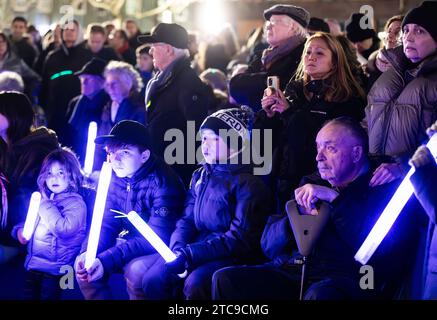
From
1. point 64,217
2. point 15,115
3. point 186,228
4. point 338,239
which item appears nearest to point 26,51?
point 15,115

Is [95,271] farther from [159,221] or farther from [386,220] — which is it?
[386,220]

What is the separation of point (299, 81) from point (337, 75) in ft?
0.97

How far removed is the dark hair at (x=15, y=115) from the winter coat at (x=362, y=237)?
2565 millimetres

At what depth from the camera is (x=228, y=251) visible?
18.0ft

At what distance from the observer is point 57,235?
5.82 metres

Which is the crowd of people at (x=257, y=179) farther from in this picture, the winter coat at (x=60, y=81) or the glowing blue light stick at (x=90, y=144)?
the winter coat at (x=60, y=81)

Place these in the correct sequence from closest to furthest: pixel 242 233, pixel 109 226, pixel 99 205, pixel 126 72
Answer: pixel 99 205, pixel 242 233, pixel 109 226, pixel 126 72

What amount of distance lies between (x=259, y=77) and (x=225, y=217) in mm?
1418

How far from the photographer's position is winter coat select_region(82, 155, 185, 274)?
5.82 m

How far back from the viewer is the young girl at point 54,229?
5.83 metres

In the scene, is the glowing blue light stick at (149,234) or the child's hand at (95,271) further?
the child's hand at (95,271)

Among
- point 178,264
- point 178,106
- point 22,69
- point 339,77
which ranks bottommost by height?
point 178,264

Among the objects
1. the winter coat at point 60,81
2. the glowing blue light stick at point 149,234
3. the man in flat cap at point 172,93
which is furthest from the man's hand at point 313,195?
the winter coat at point 60,81
